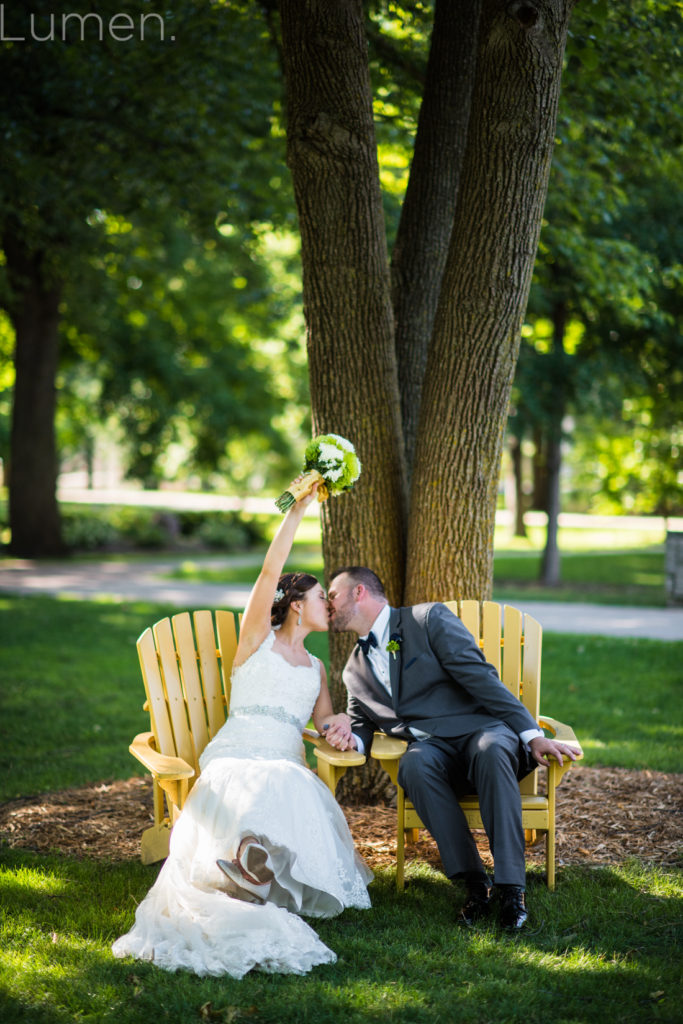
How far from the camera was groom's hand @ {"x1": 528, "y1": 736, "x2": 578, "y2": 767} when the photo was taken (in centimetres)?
396

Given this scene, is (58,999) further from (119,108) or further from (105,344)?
(105,344)

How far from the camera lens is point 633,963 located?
3406 mm

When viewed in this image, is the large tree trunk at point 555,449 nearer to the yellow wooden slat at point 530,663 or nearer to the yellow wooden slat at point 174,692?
the yellow wooden slat at point 530,663

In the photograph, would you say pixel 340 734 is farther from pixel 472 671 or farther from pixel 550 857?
pixel 550 857

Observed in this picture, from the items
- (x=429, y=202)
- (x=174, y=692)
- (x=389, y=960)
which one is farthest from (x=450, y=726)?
(x=429, y=202)

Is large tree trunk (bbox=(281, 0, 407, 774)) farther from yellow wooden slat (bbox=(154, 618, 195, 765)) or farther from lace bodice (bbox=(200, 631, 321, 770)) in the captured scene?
yellow wooden slat (bbox=(154, 618, 195, 765))

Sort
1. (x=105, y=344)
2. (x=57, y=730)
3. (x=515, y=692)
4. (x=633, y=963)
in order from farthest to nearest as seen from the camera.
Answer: (x=105, y=344), (x=57, y=730), (x=515, y=692), (x=633, y=963)

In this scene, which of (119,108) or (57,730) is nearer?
(57,730)

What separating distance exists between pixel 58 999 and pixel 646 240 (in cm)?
1224

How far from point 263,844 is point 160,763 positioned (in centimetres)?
69

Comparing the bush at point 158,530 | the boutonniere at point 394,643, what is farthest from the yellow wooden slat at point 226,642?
the bush at point 158,530

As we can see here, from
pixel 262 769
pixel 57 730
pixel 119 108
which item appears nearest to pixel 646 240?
pixel 119 108

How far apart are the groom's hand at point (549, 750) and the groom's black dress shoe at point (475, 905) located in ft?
1.91

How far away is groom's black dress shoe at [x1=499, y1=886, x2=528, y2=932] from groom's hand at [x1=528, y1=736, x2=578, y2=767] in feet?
1.78
